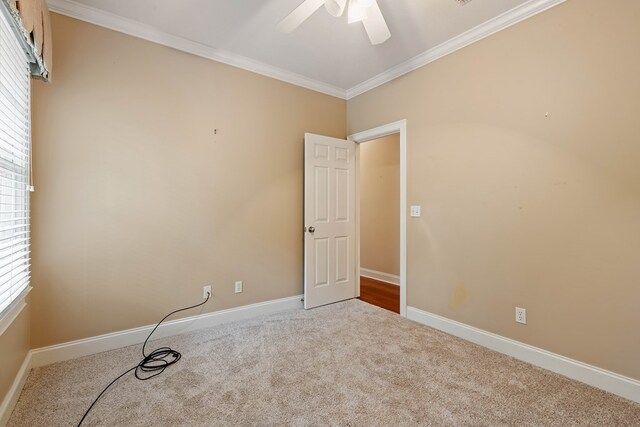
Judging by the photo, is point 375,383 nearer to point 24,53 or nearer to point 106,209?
point 106,209

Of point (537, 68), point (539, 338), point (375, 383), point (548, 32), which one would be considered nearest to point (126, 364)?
point (375, 383)

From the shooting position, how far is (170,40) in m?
2.56

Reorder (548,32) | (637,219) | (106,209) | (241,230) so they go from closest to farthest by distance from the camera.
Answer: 1. (637,219)
2. (548,32)
3. (106,209)
4. (241,230)

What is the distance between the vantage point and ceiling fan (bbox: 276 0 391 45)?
5.34ft

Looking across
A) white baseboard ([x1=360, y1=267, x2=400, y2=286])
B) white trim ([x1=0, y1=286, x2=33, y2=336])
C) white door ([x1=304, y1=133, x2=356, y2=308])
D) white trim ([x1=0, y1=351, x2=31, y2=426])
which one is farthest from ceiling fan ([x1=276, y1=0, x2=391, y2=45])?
white baseboard ([x1=360, y1=267, x2=400, y2=286])

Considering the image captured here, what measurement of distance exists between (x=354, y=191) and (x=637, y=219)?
8.29 feet

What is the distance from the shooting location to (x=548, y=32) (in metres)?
2.07

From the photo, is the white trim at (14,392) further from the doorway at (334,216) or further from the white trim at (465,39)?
the white trim at (465,39)

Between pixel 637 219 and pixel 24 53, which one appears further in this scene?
pixel 24 53

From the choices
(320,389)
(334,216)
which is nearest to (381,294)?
(334,216)

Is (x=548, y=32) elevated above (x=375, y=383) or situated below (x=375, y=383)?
above

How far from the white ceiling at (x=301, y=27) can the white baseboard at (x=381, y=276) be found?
10.1ft

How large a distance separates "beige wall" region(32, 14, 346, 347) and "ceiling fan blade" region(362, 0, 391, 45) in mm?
1596

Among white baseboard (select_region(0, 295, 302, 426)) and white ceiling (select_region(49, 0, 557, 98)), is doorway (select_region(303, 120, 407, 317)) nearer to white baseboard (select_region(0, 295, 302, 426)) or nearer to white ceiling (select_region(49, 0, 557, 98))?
white baseboard (select_region(0, 295, 302, 426))
